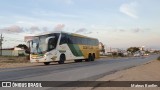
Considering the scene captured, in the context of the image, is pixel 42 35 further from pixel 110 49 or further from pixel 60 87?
pixel 110 49

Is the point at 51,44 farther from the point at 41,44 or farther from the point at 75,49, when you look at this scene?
the point at 75,49

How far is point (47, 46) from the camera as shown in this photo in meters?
35.4

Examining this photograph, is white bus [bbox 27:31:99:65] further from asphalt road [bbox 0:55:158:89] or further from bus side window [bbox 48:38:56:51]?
asphalt road [bbox 0:55:158:89]

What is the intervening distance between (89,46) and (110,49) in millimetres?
151767

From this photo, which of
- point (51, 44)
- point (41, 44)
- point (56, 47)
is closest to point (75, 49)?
point (56, 47)

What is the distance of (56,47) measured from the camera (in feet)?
120

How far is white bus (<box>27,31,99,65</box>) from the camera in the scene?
3541 cm

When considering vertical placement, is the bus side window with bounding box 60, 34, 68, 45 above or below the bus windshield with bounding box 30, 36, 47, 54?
above

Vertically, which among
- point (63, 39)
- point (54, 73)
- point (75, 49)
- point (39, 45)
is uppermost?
point (63, 39)

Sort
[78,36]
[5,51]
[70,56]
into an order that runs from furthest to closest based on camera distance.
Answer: [5,51] < [78,36] < [70,56]

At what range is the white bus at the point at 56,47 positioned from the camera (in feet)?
116

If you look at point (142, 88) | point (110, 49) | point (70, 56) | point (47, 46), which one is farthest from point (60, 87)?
point (110, 49)

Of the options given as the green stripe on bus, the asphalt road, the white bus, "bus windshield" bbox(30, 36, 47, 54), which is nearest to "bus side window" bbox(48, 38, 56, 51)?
the white bus

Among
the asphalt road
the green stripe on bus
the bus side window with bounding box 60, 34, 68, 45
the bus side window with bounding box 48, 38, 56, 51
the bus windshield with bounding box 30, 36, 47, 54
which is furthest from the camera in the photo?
the green stripe on bus
